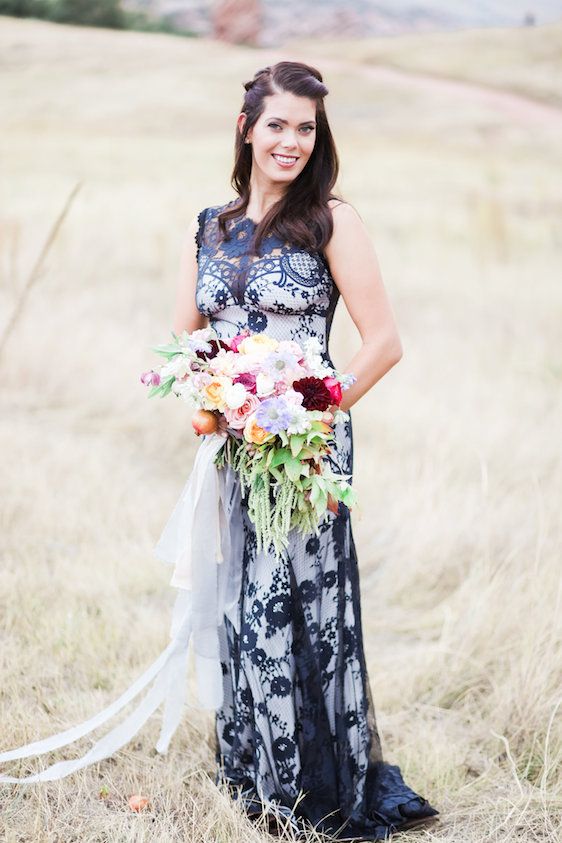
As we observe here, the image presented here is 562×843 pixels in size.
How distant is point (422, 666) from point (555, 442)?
2.93 metres

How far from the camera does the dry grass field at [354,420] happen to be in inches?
131

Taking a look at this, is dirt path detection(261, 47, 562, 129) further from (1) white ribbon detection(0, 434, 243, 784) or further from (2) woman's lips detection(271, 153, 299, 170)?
(1) white ribbon detection(0, 434, 243, 784)

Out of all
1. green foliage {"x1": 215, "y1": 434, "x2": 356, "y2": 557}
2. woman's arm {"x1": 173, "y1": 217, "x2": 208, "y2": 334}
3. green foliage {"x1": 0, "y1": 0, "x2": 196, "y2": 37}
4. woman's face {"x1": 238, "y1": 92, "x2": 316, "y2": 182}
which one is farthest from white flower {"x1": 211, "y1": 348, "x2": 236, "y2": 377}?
green foliage {"x1": 0, "y1": 0, "x2": 196, "y2": 37}

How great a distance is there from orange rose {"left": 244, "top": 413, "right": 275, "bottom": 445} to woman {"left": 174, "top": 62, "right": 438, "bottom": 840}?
1.38 ft

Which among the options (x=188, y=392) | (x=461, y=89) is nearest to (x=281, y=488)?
(x=188, y=392)

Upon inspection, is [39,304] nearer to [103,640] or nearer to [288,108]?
[103,640]

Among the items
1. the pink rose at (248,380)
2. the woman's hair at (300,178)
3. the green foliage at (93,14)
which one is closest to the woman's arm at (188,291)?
the woman's hair at (300,178)

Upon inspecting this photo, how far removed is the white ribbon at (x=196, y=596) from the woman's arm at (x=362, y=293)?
0.49 m

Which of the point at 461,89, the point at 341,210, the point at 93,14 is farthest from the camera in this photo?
the point at 461,89

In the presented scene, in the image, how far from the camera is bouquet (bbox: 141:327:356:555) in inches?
94.3

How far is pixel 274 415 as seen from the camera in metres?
2.37

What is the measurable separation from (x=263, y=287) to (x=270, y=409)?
0.46 m

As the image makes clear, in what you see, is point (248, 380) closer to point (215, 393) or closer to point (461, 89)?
point (215, 393)

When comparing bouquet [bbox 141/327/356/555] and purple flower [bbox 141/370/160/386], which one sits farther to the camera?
purple flower [bbox 141/370/160/386]
